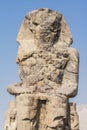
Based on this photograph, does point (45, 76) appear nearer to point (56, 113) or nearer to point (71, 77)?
point (71, 77)

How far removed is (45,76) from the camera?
16656 millimetres

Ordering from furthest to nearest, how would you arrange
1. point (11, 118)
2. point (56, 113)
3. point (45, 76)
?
point (45, 76) < point (11, 118) < point (56, 113)

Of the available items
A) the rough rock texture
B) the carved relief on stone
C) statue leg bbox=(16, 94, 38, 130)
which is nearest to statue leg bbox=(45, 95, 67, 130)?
the rough rock texture

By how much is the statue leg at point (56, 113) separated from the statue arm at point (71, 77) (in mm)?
371

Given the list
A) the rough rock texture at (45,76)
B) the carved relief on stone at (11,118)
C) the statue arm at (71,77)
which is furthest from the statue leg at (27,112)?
the statue arm at (71,77)

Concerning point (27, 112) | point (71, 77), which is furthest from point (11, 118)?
point (71, 77)

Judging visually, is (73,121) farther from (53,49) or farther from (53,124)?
(53,49)

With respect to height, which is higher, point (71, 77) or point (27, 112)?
point (71, 77)

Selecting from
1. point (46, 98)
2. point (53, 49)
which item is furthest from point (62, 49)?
point (46, 98)

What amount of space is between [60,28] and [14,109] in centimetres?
264

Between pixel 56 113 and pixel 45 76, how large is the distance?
3.97 feet

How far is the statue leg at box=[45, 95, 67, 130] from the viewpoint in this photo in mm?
15945

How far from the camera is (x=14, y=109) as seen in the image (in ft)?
54.2

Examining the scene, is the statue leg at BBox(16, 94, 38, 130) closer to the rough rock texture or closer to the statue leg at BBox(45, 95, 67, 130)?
the rough rock texture
